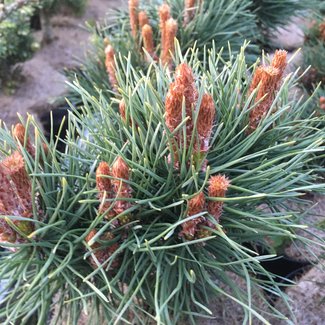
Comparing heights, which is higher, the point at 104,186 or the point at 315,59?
the point at 104,186

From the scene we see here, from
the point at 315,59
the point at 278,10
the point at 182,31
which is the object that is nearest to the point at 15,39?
the point at 182,31

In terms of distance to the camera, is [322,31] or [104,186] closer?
[104,186]

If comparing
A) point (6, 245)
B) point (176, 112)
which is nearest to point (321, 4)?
point (176, 112)

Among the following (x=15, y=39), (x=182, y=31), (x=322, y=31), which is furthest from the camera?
(x=15, y=39)

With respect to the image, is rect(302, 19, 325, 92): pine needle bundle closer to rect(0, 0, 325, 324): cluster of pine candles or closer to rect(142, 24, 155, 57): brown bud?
rect(142, 24, 155, 57): brown bud

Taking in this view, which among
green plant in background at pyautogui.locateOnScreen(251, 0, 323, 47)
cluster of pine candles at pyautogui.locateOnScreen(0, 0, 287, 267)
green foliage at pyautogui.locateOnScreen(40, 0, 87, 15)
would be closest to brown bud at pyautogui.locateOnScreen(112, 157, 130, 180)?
cluster of pine candles at pyautogui.locateOnScreen(0, 0, 287, 267)

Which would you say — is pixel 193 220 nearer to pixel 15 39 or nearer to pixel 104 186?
pixel 104 186

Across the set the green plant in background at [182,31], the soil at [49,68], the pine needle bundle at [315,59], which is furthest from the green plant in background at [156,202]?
the soil at [49,68]
